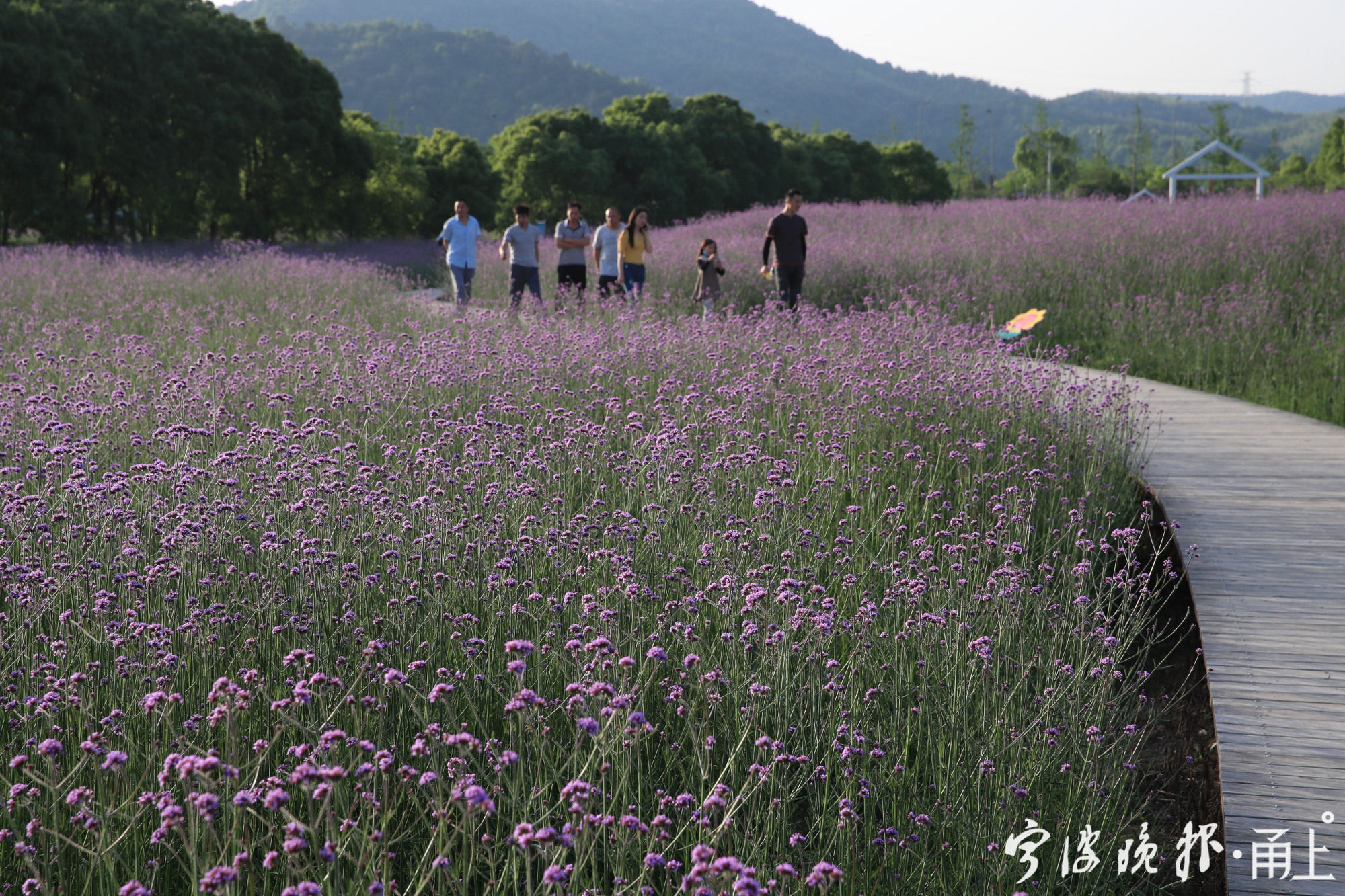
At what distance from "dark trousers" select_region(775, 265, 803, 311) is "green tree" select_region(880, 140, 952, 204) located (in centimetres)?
4641

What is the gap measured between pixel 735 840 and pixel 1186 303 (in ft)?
37.8

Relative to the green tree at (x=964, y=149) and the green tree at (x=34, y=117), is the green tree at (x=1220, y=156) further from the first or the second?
the green tree at (x=34, y=117)

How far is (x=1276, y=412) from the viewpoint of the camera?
25.5 ft

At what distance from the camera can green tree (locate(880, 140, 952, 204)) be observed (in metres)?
54.9

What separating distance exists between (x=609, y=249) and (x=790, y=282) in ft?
8.66

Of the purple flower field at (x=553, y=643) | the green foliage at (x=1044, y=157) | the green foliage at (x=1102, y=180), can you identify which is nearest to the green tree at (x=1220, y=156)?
the green foliage at (x=1102, y=180)

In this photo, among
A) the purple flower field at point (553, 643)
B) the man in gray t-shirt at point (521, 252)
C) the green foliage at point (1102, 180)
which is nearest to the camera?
the purple flower field at point (553, 643)

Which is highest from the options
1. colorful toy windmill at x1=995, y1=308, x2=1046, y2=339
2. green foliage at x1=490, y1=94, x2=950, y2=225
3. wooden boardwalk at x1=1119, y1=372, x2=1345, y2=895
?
green foliage at x1=490, y1=94, x2=950, y2=225

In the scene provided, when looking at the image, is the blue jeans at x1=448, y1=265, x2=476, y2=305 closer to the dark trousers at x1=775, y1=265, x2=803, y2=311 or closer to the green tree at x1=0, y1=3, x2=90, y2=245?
the dark trousers at x1=775, y1=265, x2=803, y2=311

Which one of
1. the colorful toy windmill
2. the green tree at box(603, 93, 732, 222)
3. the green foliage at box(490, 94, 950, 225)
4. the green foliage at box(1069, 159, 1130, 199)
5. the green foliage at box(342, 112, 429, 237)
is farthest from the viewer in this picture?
the green foliage at box(1069, 159, 1130, 199)

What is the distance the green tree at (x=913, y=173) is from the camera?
5494 centimetres

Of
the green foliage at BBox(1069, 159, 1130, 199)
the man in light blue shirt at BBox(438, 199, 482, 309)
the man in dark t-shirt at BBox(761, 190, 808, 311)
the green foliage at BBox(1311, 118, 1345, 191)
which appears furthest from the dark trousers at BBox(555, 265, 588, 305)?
the green foliage at BBox(1069, 159, 1130, 199)

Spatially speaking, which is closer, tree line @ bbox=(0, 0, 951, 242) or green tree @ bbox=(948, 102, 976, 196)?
tree line @ bbox=(0, 0, 951, 242)

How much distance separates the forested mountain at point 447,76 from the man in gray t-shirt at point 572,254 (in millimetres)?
152485
